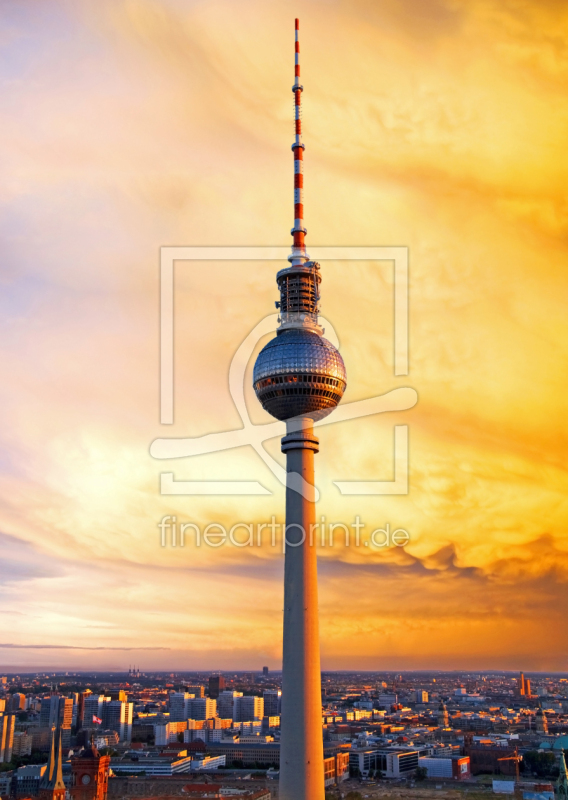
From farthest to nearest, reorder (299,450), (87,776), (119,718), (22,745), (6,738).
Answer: (119,718), (22,745), (6,738), (299,450), (87,776)

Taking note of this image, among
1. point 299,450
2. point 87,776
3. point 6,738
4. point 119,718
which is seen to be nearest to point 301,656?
point 299,450

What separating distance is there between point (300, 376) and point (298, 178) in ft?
57.0

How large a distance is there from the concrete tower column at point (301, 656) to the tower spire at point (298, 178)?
56.9 feet

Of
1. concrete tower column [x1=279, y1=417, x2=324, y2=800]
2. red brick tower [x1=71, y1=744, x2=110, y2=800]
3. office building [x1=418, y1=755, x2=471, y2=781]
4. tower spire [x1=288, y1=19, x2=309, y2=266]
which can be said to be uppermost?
tower spire [x1=288, y1=19, x2=309, y2=266]

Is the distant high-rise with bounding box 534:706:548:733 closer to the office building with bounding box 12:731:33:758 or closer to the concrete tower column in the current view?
the office building with bounding box 12:731:33:758

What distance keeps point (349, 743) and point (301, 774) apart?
315ft

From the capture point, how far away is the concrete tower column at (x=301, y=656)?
67312 millimetres

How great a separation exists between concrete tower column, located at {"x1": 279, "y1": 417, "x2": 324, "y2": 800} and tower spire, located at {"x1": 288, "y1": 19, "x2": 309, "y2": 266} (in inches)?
683

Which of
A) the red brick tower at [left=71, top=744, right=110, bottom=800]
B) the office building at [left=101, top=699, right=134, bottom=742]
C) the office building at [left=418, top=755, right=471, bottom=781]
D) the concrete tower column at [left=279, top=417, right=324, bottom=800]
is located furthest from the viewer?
the office building at [left=101, top=699, right=134, bottom=742]

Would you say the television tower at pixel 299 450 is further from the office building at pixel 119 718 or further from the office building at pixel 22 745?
the office building at pixel 119 718

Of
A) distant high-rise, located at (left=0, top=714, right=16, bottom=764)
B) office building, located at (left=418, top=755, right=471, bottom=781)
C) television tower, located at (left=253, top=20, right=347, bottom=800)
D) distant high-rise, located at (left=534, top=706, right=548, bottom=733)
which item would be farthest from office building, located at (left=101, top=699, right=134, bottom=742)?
television tower, located at (left=253, top=20, right=347, bottom=800)

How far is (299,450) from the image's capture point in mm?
73938

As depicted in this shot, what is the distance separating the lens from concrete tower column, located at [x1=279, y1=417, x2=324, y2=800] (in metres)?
67.3

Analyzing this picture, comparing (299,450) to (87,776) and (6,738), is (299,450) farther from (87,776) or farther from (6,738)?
(6,738)
